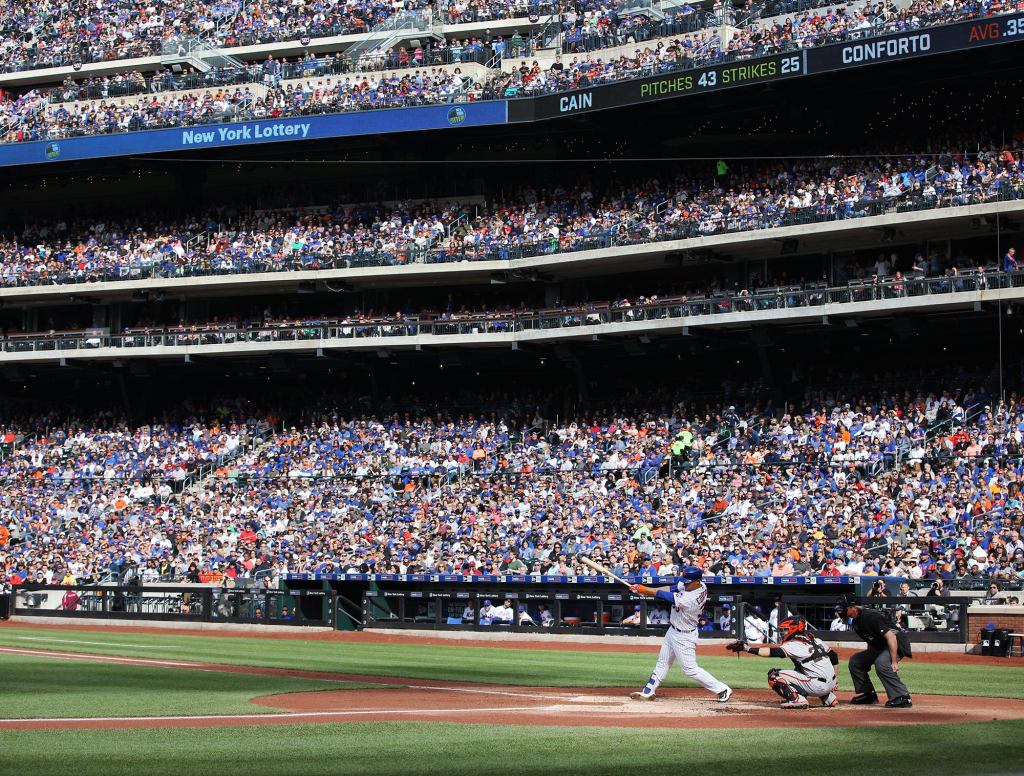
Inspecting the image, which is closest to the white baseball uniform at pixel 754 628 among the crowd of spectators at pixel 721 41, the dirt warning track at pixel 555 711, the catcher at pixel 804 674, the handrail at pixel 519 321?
the dirt warning track at pixel 555 711

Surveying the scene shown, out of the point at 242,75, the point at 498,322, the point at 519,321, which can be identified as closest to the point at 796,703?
the point at 519,321

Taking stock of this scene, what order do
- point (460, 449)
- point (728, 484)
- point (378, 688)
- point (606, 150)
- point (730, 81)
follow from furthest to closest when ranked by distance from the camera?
point (606, 150), point (460, 449), point (730, 81), point (728, 484), point (378, 688)

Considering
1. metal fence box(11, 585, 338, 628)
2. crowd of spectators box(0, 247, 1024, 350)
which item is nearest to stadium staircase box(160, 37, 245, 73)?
crowd of spectators box(0, 247, 1024, 350)

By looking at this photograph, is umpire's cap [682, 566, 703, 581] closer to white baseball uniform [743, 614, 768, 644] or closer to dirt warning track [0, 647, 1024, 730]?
dirt warning track [0, 647, 1024, 730]

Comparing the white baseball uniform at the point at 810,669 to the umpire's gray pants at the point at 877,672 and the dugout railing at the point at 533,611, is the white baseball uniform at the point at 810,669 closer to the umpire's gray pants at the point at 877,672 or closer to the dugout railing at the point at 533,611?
the umpire's gray pants at the point at 877,672

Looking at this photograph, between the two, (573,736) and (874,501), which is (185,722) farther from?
(874,501)

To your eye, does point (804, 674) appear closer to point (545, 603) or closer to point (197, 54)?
point (545, 603)

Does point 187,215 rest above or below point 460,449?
above

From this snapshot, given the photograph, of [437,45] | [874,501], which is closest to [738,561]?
[874,501]
